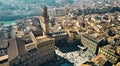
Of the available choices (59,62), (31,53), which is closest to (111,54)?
(59,62)

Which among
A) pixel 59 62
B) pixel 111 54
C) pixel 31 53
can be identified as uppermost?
pixel 31 53

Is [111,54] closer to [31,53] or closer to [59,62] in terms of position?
[59,62]

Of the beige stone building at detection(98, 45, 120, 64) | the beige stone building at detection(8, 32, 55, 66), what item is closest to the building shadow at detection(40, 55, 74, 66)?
the beige stone building at detection(8, 32, 55, 66)

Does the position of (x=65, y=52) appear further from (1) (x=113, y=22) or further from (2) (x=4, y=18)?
(2) (x=4, y=18)

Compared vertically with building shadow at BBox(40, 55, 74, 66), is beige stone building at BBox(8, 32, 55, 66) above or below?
above

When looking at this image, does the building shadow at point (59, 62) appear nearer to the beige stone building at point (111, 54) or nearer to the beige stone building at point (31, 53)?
the beige stone building at point (31, 53)

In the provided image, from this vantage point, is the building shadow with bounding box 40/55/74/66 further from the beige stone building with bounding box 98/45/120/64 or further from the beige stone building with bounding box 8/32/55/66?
the beige stone building with bounding box 98/45/120/64

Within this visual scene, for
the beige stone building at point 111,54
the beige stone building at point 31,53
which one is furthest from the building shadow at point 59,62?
the beige stone building at point 111,54

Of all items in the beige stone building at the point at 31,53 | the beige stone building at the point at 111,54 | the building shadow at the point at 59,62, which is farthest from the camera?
the building shadow at the point at 59,62

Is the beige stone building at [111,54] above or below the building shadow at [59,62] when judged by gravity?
above

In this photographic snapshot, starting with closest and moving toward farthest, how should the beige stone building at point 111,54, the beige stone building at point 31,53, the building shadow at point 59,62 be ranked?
the beige stone building at point 31,53
the beige stone building at point 111,54
the building shadow at point 59,62

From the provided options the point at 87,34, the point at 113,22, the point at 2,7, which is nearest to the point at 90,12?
the point at 113,22
